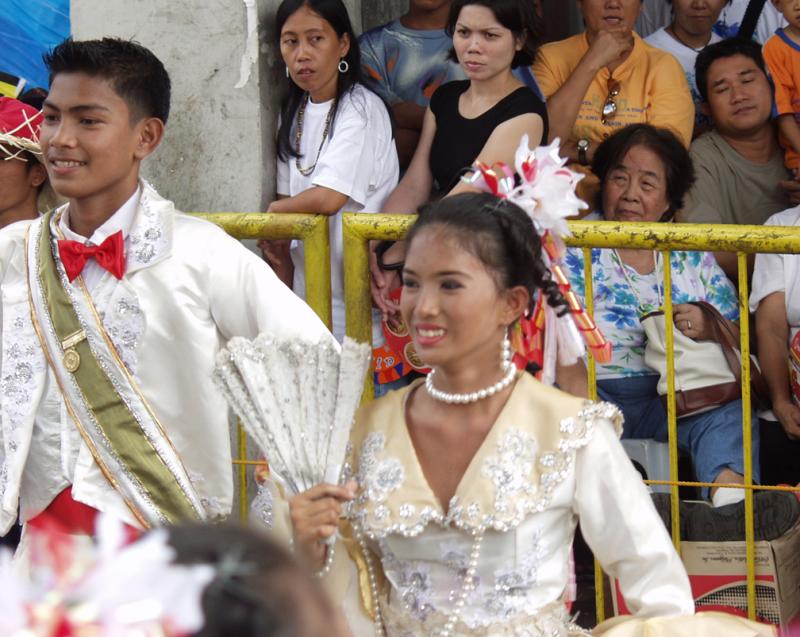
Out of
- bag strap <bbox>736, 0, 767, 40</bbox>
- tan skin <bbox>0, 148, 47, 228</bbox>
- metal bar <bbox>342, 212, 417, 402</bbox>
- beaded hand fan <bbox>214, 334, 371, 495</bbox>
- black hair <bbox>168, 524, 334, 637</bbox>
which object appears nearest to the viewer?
black hair <bbox>168, 524, 334, 637</bbox>

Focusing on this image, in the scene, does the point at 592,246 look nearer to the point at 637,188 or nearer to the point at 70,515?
the point at 637,188

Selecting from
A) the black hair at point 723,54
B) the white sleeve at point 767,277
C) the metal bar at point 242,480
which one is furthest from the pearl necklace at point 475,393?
the black hair at point 723,54

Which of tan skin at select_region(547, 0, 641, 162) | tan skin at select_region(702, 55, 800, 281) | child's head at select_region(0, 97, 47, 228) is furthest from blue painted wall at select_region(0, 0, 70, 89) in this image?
tan skin at select_region(702, 55, 800, 281)

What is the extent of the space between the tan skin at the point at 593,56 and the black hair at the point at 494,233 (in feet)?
6.29

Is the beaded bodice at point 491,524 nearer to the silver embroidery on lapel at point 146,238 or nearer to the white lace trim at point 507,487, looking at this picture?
the white lace trim at point 507,487

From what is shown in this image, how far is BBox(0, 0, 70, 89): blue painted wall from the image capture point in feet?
21.4

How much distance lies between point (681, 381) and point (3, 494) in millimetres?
2163

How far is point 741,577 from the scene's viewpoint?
418cm

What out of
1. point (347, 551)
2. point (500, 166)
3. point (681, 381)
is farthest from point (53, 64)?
point (681, 381)

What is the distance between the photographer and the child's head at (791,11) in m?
5.36

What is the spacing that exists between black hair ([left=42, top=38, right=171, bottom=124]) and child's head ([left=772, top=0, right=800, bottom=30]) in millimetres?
2636

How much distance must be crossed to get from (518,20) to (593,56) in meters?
0.45

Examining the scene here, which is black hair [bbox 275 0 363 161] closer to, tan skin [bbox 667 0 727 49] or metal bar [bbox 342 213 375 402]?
metal bar [bbox 342 213 375 402]

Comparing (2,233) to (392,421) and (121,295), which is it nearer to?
(121,295)
